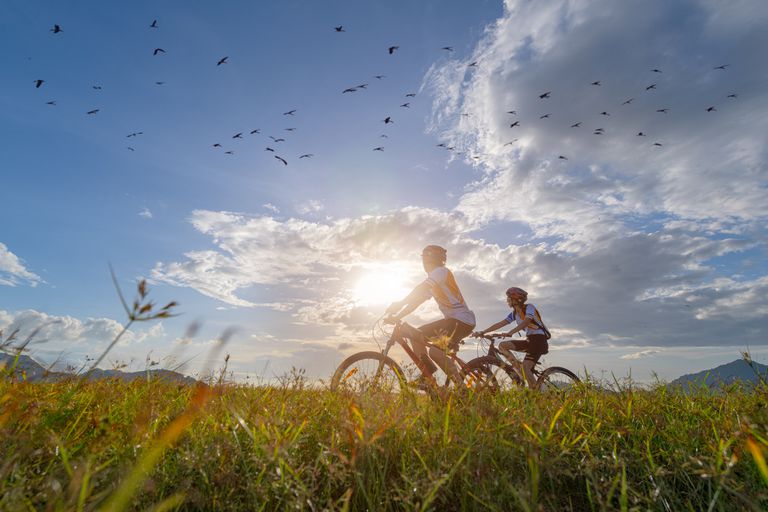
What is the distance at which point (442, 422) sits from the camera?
11.2 feet

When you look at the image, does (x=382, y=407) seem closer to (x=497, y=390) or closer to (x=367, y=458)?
(x=367, y=458)

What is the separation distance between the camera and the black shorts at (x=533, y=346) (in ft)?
31.7

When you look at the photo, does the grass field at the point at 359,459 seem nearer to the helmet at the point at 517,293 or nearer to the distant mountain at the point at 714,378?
the distant mountain at the point at 714,378

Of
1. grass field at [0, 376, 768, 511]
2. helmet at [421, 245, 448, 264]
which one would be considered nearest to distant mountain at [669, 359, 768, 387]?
grass field at [0, 376, 768, 511]

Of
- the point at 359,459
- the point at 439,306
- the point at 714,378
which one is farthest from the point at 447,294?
the point at 359,459

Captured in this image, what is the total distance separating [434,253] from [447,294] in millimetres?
938

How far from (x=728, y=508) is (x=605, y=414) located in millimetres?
1578

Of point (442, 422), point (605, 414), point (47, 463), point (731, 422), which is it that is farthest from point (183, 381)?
point (731, 422)

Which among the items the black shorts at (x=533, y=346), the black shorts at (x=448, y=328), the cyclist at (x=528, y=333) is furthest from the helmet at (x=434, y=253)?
the black shorts at (x=533, y=346)

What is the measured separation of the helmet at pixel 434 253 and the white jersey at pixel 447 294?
312 mm

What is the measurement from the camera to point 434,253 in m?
8.64

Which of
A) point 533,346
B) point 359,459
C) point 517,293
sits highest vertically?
point 517,293

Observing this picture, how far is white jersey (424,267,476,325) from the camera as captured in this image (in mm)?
8258

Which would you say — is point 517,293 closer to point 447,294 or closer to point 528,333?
point 528,333
